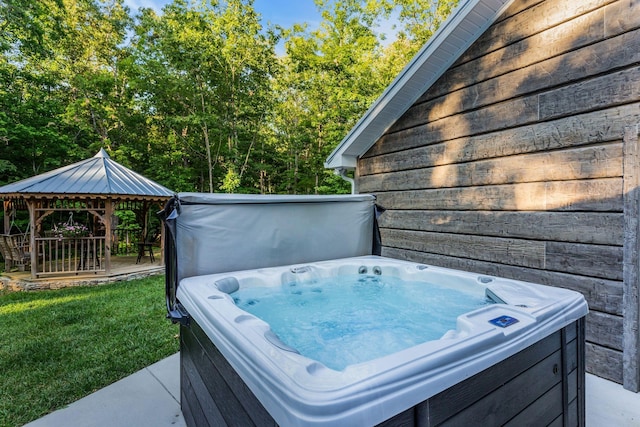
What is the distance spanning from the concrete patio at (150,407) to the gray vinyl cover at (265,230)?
2.74 ft

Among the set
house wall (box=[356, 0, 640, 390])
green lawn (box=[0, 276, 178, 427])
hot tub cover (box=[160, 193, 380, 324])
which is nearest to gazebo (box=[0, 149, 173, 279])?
Result: green lawn (box=[0, 276, 178, 427])

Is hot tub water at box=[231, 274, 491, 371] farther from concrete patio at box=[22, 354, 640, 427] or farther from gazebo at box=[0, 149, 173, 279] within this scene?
gazebo at box=[0, 149, 173, 279]

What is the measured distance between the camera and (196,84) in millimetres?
9961

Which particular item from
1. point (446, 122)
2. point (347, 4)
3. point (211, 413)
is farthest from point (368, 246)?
point (347, 4)

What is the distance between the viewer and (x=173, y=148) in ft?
36.4

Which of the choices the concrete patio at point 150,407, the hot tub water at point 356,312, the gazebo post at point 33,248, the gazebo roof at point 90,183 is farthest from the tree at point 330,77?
the concrete patio at point 150,407

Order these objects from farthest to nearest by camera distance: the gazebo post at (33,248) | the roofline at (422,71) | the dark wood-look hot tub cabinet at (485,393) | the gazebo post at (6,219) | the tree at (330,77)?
the tree at (330,77), the gazebo post at (6,219), the gazebo post at (33,248), the roofline at (422,71), the dark wood-look hot tub cabinet at (485,393)

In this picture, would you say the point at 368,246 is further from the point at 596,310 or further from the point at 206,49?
the point at 206,49

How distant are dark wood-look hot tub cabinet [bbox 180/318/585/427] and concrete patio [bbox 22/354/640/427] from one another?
13.1 inches

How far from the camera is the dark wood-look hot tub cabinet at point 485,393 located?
38.9 inches

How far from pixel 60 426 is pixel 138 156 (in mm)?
10360

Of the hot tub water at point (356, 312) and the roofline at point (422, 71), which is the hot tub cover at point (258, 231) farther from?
the roofline at point (422, 71)

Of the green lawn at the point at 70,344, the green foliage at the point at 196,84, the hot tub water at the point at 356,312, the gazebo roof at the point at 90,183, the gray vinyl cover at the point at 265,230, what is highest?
the green foliage at the point at 196,84

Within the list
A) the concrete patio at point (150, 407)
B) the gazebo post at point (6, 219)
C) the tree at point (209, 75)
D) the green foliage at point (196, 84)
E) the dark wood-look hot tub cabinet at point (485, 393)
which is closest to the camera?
the dark wood-look hot tub cabinet at point (485, 393)
